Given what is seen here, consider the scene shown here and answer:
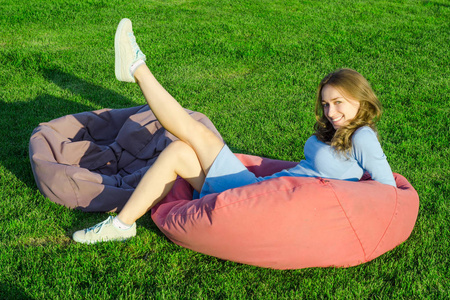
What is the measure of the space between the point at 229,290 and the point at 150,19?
7.03 meters

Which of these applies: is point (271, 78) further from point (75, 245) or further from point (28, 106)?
point (75, 245)

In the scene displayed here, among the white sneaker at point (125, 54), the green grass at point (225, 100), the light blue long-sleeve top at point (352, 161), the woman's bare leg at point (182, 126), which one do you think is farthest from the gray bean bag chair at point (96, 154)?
the light blue long-sleeve top at point (352, 161)

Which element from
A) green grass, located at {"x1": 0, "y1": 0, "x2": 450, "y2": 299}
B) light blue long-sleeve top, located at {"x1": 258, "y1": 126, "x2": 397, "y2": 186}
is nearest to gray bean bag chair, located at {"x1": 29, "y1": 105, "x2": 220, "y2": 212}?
green grass, located at {"x1": 0, "y1": 0, "x2": 450, "y2": 299}

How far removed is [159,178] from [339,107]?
1.26 meters

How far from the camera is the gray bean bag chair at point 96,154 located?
3.60 m

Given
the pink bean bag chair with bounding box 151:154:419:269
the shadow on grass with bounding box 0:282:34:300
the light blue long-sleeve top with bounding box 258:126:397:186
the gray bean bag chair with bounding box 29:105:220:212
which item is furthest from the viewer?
the gray bean bag chair with bounding box 29:105:220:212

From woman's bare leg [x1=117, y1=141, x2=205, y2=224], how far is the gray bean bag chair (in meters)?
0.53

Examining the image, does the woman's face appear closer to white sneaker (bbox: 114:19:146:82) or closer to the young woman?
the young woman

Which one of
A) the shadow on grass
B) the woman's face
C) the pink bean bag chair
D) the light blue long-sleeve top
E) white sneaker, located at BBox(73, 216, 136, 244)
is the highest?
the woman's face

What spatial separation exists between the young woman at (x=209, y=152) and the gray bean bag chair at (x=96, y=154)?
47 cm

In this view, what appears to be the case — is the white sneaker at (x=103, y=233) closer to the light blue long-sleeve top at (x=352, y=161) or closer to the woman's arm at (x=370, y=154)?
the light blue long-sleeve top at (x=352, y=161)

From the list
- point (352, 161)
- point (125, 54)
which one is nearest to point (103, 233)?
point (125, 54)

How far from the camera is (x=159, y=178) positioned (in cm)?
310

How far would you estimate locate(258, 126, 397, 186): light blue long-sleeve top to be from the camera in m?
3.02
